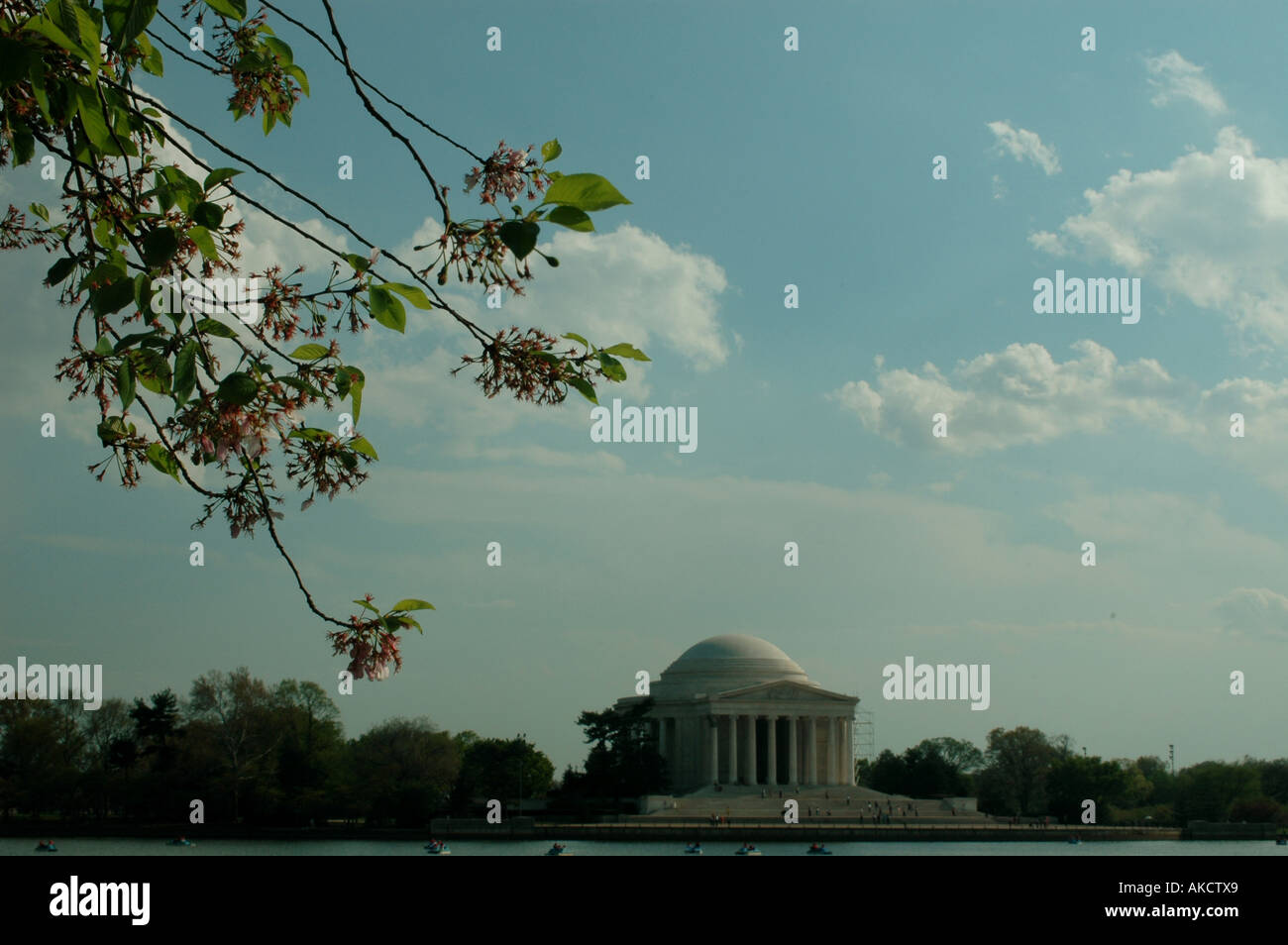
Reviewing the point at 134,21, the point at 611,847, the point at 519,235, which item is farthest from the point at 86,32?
the point at 611,847

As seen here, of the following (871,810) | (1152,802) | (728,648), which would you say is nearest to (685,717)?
(728,648)

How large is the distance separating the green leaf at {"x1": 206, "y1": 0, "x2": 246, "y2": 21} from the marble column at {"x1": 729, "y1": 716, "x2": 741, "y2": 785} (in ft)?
397

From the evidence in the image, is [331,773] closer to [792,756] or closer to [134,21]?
[792,756]

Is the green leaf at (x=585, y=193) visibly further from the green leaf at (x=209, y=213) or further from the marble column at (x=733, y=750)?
the marble column at (x=733, y=750)

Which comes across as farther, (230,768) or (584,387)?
(230,768)

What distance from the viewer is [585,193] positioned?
14.5 ft

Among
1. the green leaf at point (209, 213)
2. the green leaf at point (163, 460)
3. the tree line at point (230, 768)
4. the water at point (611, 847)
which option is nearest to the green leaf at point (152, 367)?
the green leaf at point (209, 213)

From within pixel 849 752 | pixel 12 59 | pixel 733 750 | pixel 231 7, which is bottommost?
pixel 849 752

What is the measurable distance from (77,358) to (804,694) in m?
124

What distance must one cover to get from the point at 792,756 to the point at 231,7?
123m

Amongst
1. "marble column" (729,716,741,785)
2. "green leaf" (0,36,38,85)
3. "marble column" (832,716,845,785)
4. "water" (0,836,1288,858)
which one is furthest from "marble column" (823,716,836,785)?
"green leaf" (0,36,38,85)

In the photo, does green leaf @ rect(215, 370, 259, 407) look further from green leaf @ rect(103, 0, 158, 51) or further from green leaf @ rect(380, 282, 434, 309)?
green leaf @ rect(103, 0, 158, 51)

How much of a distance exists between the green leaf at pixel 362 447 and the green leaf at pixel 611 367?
1065 millimetres

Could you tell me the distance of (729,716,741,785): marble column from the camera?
123m
